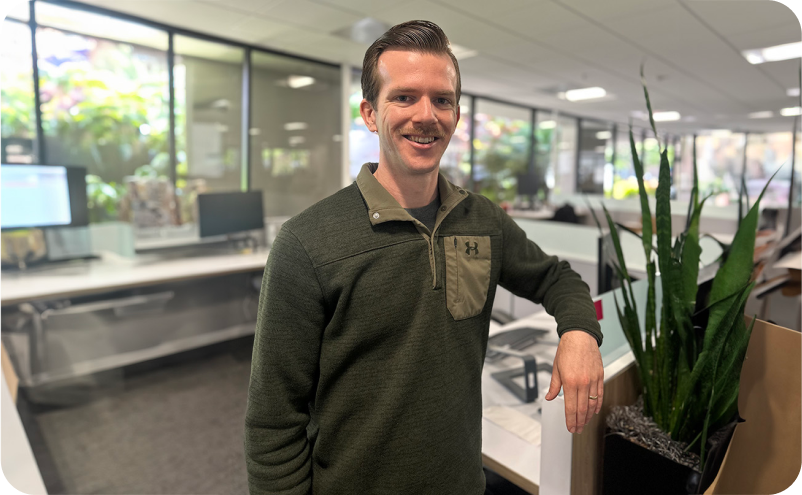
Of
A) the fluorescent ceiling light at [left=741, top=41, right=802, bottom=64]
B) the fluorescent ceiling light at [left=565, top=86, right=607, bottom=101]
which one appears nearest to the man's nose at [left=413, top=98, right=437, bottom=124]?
the fluorescent ceiling light at [left=741, top=41, right=802, bottom=64]

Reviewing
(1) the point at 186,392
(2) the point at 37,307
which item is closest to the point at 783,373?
(1) the point at 186,392

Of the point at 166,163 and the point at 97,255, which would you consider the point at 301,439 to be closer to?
the point at 97,255

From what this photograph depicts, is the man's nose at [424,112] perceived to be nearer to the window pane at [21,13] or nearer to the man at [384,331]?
the man at [384,331]

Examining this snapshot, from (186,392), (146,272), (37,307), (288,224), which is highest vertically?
(288,224)

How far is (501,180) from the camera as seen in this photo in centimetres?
743

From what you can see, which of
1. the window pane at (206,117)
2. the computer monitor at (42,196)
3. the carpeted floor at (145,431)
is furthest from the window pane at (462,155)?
the computer monitor at (42,196)

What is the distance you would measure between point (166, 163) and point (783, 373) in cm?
377

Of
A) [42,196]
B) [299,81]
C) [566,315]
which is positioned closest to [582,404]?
[566,315]

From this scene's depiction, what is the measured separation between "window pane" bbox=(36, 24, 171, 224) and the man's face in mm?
3105

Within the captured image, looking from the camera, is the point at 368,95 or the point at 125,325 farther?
the point at 125,325

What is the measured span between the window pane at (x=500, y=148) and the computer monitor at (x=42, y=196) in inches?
196

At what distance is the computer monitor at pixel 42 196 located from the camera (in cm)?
262

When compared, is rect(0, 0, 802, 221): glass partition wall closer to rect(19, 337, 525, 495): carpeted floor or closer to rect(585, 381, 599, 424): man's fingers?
rect(19, 337, 525, 495): carpeted floor

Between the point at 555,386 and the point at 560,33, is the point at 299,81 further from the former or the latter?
the point at 555,386
